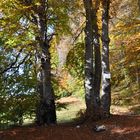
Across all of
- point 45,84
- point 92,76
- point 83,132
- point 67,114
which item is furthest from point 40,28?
point 67,114

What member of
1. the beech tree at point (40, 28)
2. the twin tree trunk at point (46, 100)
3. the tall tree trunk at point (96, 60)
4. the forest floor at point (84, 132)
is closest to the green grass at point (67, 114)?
the tall tree trunk at point (96, 60)

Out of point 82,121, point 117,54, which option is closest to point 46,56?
point 82,121

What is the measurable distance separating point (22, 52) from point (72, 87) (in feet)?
90.6

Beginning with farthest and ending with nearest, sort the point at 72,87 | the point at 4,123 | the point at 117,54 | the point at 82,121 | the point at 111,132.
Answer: the point at 72,87 < the point at 117,54 < the point at 4,123 < the point at 82,121 < the point at 111,132

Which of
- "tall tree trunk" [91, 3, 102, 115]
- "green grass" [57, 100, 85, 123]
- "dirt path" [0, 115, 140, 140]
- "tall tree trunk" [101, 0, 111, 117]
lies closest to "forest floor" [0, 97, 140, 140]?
"dirt path" [0, 115, 140, 140]

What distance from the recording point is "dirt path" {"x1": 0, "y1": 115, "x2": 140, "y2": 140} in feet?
44.9

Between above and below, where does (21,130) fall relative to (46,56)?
below

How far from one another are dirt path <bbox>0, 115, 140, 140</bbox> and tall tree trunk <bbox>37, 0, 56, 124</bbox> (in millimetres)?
1417

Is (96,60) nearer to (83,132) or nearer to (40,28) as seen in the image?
(40,28)

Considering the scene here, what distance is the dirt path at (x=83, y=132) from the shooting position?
13.7 m

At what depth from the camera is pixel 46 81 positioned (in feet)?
56.1

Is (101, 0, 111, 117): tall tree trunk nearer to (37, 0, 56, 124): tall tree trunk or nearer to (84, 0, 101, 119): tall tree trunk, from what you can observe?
(84, 0, 101, 119): tall tree trunk

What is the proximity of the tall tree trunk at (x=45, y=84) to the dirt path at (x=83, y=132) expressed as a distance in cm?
142

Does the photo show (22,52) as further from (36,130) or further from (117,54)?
(117,54)
